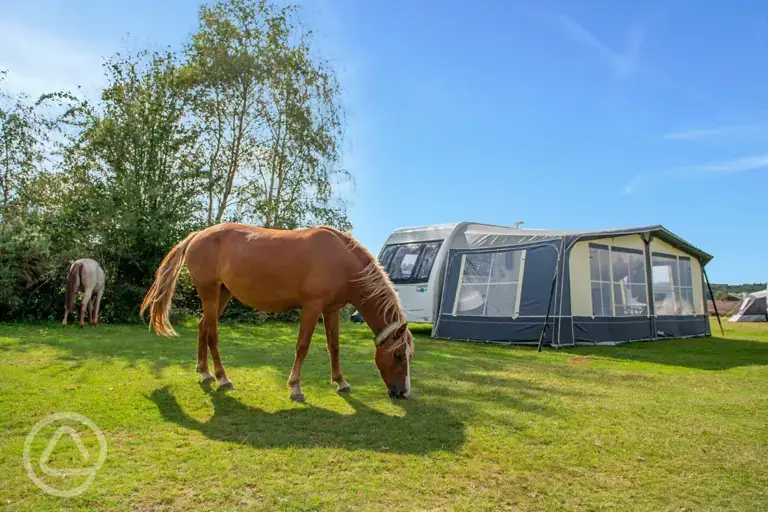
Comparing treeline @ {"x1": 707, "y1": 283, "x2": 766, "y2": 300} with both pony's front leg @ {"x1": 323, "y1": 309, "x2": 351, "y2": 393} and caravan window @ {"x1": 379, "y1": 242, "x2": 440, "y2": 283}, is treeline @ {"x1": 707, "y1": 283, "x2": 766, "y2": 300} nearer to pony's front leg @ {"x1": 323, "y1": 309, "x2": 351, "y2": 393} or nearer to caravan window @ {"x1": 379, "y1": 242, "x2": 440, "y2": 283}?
caravan window @ {"x1": 379, "y1": 242, "x2": 440, "y2": 283}

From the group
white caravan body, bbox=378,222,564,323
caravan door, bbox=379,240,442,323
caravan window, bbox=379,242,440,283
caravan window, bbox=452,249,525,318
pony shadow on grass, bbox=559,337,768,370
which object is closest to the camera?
pony shadow on grass, bbox=559,337,768,370

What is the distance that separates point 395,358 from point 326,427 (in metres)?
1.14

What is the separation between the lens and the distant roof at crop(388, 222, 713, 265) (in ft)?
37.9

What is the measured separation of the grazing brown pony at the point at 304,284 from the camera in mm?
4977

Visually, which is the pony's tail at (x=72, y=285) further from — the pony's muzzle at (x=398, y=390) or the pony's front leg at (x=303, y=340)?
the pony's muzzle at (x=398, y=390)

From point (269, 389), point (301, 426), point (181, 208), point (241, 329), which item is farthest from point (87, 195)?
point (301, 426)

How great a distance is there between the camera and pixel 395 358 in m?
4.96

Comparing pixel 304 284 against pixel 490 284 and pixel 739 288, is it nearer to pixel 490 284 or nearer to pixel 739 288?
pixel 490 284

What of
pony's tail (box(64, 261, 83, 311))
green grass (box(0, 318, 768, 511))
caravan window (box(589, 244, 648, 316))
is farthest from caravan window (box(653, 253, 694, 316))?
pony's tail (box(64, 261, 83, 311))

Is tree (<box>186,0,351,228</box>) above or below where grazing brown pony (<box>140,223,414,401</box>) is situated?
above

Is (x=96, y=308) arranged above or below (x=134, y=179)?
below

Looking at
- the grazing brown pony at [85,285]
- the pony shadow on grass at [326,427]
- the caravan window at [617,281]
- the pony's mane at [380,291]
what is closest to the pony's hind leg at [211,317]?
the pony shadow on grass at [326,427]

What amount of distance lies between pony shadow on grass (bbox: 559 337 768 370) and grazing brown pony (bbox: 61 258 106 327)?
9903 millimetres

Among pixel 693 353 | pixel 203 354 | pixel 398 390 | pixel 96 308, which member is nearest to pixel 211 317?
pixel 203 354
